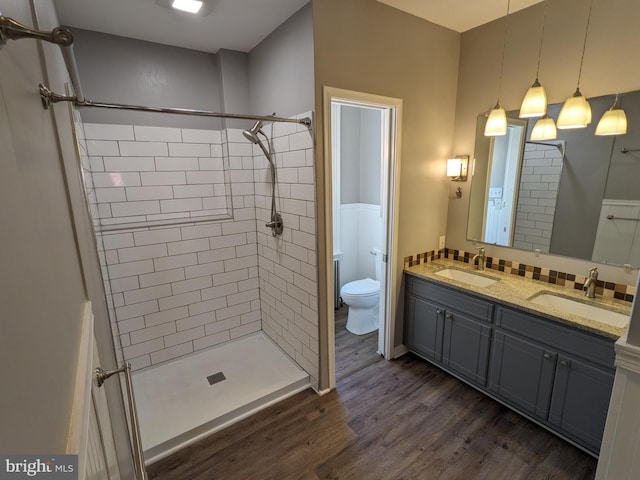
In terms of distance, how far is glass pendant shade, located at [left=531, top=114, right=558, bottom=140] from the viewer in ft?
6.81

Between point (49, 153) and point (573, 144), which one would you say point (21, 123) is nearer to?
point (49, 153)

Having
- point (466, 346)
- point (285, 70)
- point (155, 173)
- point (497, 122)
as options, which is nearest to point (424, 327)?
point (466, 346)

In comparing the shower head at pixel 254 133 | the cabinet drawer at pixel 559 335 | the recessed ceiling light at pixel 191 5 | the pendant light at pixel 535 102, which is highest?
the recessed ceiling light at pixel 191 5

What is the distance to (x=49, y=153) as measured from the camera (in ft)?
2.54

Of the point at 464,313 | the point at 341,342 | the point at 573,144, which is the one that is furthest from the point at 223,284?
the point at 573,144

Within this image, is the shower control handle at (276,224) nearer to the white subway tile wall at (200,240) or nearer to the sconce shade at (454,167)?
the white subway tile wall at (200,240)

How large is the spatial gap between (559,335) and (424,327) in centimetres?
98

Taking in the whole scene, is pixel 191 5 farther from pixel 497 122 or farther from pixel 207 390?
pixel 207 390

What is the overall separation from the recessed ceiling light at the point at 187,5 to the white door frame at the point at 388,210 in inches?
34.4

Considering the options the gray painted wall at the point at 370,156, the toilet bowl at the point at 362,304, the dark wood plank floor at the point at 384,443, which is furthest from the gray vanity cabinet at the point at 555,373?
the gray painted wall at the point at 370,156

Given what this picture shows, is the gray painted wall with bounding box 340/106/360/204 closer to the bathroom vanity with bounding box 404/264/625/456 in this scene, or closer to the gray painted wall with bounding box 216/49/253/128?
the gray painted wall with bounding box 216/49/253/128

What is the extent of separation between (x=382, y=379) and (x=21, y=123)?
2605 mm

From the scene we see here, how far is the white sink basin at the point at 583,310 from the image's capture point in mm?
1820

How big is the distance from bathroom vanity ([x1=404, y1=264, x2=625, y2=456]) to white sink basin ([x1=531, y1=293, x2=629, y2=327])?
70 millimetres
